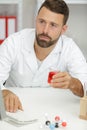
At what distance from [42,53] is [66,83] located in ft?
1.29

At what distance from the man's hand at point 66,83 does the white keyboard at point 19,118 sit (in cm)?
20

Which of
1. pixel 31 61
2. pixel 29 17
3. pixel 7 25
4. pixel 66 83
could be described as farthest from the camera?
Answer: pixel 29 17

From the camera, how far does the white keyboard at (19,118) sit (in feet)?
4.04

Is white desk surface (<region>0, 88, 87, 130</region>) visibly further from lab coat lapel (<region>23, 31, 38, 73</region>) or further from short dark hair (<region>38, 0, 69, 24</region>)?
short dark hair (<region>38, 0, 69, 24</region>)

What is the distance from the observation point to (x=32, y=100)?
4.94 ft

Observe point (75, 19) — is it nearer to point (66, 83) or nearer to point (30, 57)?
point (30, 57)

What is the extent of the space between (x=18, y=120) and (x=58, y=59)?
2.30 ft

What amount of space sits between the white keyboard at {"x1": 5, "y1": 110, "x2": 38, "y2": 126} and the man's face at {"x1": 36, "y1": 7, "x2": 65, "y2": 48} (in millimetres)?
525

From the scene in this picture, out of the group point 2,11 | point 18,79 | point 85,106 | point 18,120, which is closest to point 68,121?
point 85,106

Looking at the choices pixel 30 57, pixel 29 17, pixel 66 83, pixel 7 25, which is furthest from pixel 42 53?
pixel 29 17

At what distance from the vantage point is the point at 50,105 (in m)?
1.46

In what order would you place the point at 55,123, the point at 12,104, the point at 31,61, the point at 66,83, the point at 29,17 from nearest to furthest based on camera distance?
the point at 55,123 < the point at 12,104 < the point at 66,83 < the point at 31,61 < the point at 29,17

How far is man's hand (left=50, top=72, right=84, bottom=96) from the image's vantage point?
1.41 meters

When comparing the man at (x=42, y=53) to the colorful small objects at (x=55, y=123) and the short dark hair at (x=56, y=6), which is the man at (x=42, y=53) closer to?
the short dark hair at (x=56, y=6)
